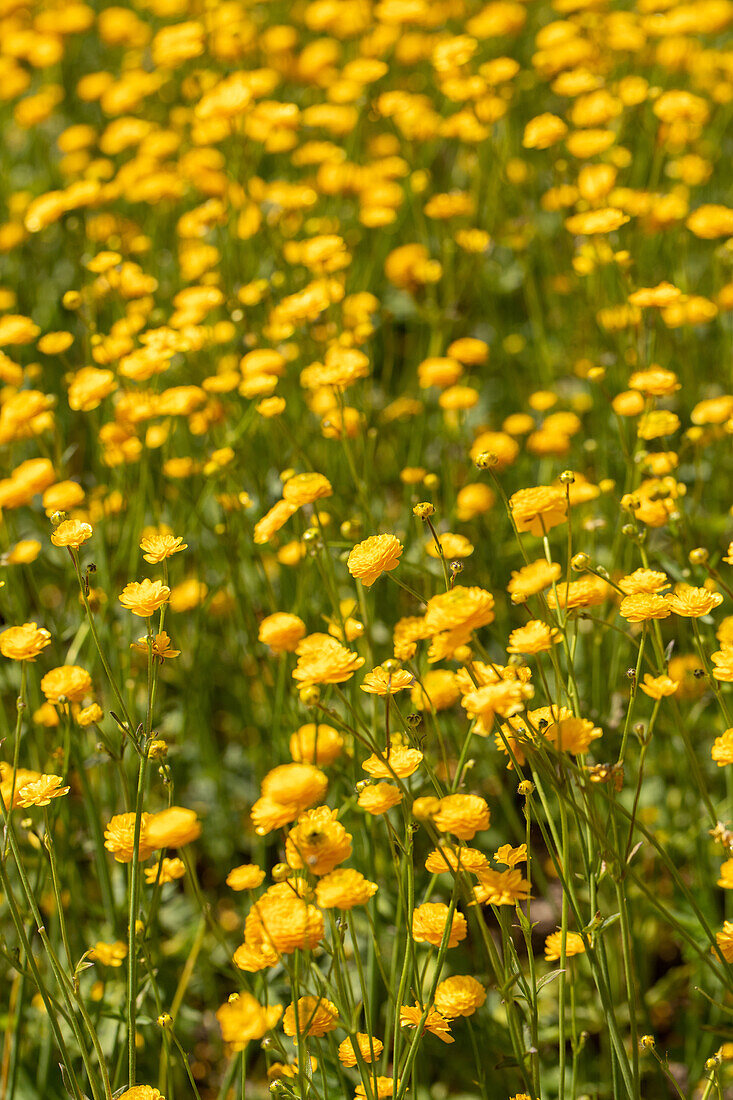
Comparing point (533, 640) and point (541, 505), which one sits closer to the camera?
point (533, 640)

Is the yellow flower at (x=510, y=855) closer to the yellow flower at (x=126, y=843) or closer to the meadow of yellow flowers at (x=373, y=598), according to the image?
the meadow of yellow flowers at (x=373, y=598)

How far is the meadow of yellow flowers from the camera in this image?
3.11 ft

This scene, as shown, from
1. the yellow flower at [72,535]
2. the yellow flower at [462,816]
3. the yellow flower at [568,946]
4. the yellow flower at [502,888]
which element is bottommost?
the yellow flower at [568,946]

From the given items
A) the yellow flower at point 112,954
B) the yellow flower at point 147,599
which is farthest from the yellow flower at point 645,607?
the yellow flower at point 112,954

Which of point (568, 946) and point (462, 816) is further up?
point (462, 816)

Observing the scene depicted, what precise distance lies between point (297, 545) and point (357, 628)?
0.36m

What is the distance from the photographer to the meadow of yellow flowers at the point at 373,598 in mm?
949

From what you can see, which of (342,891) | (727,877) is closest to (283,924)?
(342,891)

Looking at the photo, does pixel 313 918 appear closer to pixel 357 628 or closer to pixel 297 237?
pixel 357 628

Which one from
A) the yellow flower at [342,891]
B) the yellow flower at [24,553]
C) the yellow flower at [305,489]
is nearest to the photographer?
the yellow flower at [342,891]

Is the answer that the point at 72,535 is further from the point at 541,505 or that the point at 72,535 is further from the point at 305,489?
the point at 541,505

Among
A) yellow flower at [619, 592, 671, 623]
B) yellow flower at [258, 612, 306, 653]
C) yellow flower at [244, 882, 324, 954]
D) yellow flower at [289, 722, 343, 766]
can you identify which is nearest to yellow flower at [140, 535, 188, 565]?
yellow flower at [258, 612, 306, 653]

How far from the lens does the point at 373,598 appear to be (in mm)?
1545

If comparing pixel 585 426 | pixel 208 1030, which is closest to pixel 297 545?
pixel 208 1030
